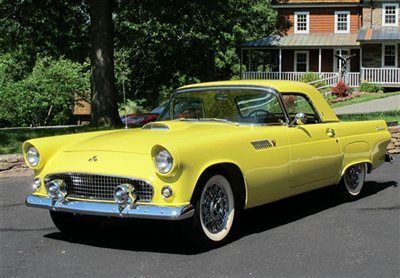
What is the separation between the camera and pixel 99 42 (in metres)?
15.7

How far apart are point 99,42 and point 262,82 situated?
32.9 feet

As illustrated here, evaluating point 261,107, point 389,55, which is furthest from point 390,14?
point 261,107

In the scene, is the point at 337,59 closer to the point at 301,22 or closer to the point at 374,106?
the point at 301,22

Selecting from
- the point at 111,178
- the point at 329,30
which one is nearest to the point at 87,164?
the point at 111,178

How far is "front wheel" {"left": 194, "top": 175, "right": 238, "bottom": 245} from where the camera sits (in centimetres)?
503

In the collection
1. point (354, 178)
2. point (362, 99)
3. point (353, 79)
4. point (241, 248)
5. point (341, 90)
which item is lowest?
point (362, 99)

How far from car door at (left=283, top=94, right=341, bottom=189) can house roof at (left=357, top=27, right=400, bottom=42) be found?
2977 centimetres

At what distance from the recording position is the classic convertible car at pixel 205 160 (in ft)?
16.0

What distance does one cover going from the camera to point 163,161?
191 inches

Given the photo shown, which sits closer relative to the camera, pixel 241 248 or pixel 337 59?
pixel 241 248

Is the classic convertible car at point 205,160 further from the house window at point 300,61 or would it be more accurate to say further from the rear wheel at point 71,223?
the house window at point 300,61

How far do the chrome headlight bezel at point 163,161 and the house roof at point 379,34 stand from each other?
32.2 meters

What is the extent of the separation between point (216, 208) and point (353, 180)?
283 centimetres

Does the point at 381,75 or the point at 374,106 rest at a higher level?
the point at 381,75
